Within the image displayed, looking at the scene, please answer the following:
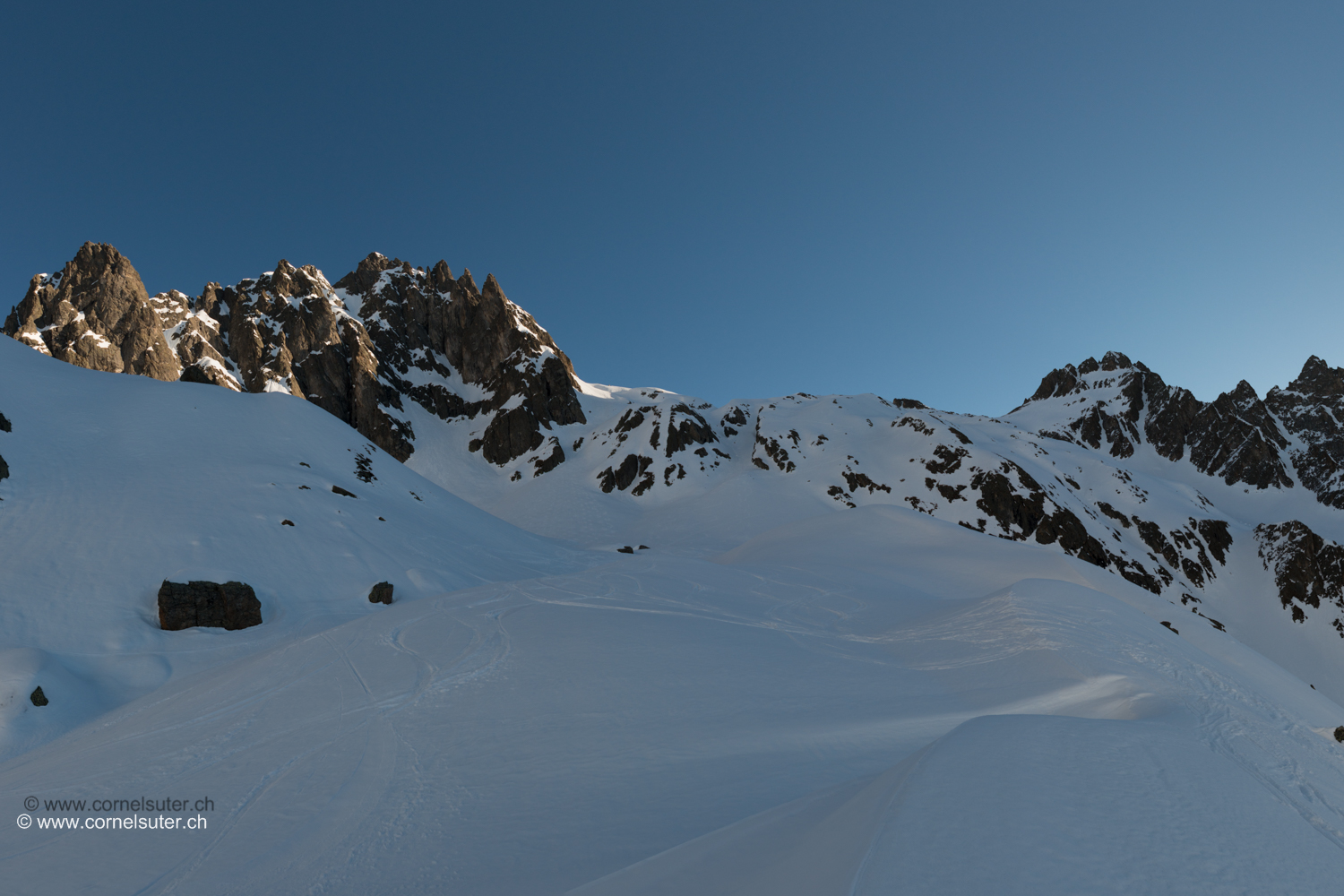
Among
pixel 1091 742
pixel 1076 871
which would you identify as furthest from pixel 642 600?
pixel 1076 871

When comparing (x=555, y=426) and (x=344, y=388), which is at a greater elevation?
(x=344, y=388)

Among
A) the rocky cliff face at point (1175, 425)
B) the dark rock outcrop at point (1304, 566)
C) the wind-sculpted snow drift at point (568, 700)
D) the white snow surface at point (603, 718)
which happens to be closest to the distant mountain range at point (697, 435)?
the dark rock outcrop at point (1304, 566)

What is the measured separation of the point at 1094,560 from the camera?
2286 inches

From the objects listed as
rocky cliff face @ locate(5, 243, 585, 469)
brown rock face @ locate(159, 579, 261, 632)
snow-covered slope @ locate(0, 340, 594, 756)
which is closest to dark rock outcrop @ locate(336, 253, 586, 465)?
rocky cliff face @ locate(5, 243, 585, 469)

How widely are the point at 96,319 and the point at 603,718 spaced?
110 metres

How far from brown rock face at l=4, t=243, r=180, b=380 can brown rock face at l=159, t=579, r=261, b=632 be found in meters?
72.6

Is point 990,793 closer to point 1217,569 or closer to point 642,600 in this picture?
point 642,600

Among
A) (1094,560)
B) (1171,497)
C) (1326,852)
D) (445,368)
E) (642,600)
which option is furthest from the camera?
(445,368)

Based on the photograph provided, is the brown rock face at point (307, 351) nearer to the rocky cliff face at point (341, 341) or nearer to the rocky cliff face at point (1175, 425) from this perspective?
the rocky cliff face at point (341, 341)

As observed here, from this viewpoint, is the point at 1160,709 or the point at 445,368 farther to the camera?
the point at 445,368

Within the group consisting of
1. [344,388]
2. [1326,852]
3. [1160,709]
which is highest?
[344,388]

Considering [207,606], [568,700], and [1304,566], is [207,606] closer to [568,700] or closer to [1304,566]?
[568,700]

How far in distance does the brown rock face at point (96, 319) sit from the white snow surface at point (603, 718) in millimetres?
66546

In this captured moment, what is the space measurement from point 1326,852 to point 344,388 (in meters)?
111
